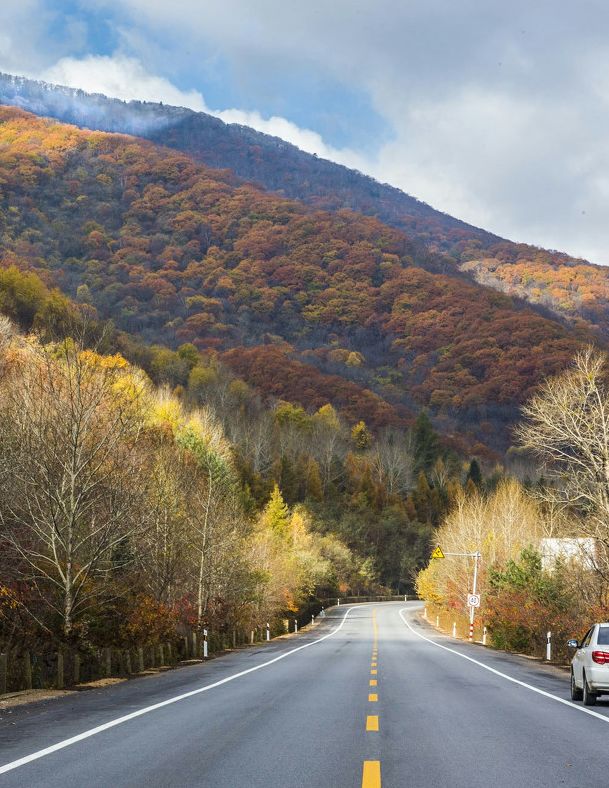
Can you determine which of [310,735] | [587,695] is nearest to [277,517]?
[587,695]

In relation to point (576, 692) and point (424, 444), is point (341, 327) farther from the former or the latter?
point (576, 692)

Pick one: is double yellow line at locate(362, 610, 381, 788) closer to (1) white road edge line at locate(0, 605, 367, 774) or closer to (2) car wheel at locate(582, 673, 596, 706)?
(1) white road edge line at locate(0, 605, 367, 774)

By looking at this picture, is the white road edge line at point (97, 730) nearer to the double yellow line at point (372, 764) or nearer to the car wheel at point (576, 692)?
the double yellow line at point (372, 764)

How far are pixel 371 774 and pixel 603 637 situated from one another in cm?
793

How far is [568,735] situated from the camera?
10906mm

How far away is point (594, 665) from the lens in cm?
1414

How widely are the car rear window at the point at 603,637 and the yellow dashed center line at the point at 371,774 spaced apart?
7.14m

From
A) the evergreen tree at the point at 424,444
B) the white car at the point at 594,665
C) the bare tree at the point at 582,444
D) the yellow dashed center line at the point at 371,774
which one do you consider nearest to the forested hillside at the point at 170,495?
the evergreen tree at the point at 424,444

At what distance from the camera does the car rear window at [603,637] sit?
14328 millimetres

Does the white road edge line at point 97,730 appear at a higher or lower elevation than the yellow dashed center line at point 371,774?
lower

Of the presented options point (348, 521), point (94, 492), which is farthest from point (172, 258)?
point (94, 492)

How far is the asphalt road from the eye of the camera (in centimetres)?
793

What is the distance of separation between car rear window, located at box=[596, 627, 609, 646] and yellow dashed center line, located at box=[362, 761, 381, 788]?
23.4 feet

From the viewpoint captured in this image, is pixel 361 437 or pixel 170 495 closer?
pixel 170 495
